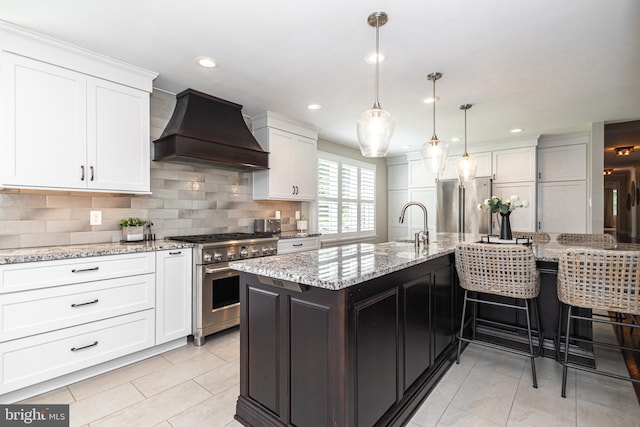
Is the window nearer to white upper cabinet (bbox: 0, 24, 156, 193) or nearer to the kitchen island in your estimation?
white upper cabinet (bbox: 0, 24, 156, 193)

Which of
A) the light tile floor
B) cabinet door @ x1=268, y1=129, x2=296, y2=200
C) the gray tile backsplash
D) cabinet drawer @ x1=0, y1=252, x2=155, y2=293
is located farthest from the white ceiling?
the light tile floor

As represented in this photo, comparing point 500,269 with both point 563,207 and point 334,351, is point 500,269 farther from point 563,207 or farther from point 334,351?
point 563,207

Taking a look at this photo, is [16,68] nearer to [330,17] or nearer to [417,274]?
[330,17]

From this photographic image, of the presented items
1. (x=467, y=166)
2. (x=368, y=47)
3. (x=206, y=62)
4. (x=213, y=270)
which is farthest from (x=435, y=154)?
(x=213, y=270)

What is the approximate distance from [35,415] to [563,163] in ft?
21.5

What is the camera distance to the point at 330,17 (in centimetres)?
196

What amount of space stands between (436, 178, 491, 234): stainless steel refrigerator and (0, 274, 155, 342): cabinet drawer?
469 centimetres

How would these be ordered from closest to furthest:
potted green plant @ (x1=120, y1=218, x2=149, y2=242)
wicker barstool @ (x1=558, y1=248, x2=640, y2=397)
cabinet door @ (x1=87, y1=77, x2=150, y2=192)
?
wicker barstool @ (x1=558, y1=248, x2=640, y2=397)
cabinet door @ (x1=87, y1=77, x2=150, y2=192)
potted green plant @ (x1=120, y1=218, x2=149, y2=242)

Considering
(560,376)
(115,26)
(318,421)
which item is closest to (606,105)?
(560,376)

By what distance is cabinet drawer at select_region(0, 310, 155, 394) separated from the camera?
1924 mm

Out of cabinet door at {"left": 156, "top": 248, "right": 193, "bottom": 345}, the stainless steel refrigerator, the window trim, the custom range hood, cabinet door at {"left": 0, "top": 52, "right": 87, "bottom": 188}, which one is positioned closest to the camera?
cabinet door at {"left": 0, "top": 52, "right": 87, "bottom": 188}

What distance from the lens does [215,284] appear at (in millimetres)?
2920

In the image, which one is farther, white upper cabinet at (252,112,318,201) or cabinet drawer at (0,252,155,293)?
white upper cabinet at (252,112,318,201)

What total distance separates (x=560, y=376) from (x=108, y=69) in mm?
4174
